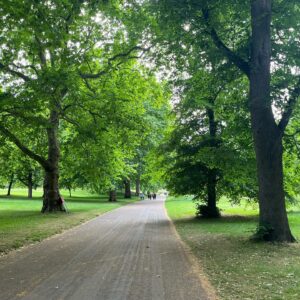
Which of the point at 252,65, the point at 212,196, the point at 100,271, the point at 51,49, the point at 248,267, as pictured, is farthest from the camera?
the point at 212,196

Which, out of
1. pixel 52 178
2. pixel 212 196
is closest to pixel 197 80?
pixel 212 196

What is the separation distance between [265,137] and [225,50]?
313cm

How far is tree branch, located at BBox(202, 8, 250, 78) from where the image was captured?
40.8 ft

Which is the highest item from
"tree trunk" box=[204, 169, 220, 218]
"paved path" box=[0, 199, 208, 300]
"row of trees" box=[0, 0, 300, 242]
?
"row of trees" box=[0, 0, 300, 242]

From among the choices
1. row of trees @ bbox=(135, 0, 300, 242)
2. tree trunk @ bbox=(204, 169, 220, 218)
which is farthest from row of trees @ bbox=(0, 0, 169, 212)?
tree trunk @ bbox=(204, 169, 220, 218)

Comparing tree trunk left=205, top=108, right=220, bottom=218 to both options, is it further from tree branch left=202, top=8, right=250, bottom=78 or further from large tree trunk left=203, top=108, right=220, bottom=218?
tree branch left=202, top=8, right=250, bottom=78

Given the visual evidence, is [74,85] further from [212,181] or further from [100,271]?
[212,181]

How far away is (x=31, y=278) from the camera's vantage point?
7797mm

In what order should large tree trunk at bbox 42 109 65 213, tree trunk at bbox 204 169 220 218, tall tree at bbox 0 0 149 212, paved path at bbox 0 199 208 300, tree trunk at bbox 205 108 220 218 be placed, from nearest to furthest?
paved path at bbox 0 199 208 300 < tall tree at bbox 0 0 149 212 < tree trunk at bbox 205 108 220 218 < tree trunk at bbox 204 169 220 218 < large tree trunk at bbox 42 109 65 213

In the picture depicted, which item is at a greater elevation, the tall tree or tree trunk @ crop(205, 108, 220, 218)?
the tall tree

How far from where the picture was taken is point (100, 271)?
8422 millimetres

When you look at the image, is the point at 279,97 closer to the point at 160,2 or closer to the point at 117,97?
the point at 160,2

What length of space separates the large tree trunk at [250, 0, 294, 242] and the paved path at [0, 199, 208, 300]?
10.2 ft

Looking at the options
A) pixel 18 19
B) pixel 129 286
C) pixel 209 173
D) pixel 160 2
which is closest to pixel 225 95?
pixel 160 2
